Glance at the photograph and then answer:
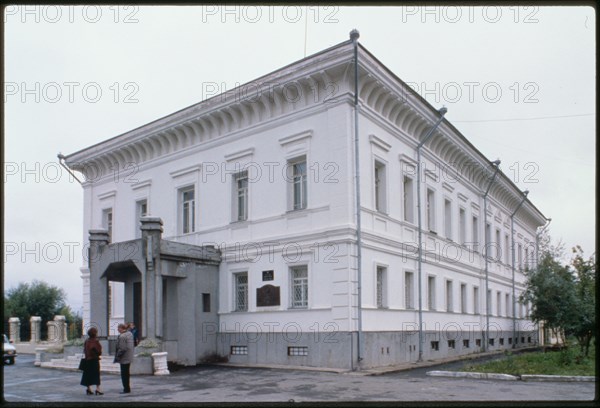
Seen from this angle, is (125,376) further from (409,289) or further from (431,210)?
(431,210)

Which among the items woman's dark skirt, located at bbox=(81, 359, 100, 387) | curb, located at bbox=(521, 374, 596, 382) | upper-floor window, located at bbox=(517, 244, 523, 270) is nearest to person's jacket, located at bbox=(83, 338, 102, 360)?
woman's dark skirt, located at bbox=(81, 359, 100, 387)

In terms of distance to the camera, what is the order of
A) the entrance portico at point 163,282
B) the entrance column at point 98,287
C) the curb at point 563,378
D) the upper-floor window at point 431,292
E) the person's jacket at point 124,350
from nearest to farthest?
the person's jacket at point 124,350 → the curb at point 563,378 → the entrance portico at point 163,282 → the entrance column at point 98,287 → the upper-floor window at point 431,292

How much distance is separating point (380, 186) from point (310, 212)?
318 centimetres


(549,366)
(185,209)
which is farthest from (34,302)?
(549,366)

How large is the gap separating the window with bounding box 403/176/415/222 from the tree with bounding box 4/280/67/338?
38.8m

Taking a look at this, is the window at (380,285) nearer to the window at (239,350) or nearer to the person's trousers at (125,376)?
the window at (239,350)

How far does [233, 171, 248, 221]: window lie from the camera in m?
24.7

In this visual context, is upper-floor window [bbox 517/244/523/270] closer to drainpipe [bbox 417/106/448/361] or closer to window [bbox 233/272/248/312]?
drainpipe [bbox 417/106/448/361]

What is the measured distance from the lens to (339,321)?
67.3 feet

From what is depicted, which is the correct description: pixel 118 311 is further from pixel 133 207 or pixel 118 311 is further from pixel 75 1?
pixel 75 1

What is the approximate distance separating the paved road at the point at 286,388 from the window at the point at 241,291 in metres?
4.12

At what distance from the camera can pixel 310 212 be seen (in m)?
21.9

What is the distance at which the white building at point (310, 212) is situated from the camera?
21.1 m

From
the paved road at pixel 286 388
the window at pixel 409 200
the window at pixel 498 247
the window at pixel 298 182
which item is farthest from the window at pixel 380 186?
the window at pixel 498 247
